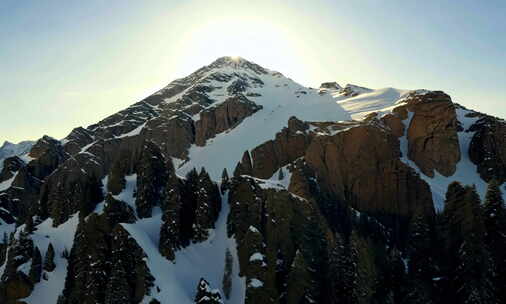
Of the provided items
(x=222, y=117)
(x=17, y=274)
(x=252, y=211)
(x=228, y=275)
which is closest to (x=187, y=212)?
(x=252, y=211)

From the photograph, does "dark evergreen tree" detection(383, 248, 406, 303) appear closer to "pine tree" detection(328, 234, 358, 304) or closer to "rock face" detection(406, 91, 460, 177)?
"pine tree" detection(328, 234, 358, 304)

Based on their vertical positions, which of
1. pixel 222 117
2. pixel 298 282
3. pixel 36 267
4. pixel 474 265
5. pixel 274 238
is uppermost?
pixel 222 117

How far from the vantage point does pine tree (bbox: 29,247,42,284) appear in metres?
73.2

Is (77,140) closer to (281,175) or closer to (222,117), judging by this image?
(222,117)

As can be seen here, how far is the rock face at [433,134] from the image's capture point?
350 feet

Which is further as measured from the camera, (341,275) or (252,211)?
(252,211)

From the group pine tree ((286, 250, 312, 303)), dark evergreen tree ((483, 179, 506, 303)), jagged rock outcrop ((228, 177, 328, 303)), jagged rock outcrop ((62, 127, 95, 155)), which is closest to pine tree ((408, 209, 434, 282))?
dark evergreen tree ((483, 179, 506, 303))

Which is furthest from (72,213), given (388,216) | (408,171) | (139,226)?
(408,171)

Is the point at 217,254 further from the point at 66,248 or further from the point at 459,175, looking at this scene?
the point at 459,175

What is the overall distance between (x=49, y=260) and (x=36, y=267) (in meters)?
2.34

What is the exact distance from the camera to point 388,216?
294 feet

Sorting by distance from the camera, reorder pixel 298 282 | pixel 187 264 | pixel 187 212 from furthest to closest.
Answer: pixel 187 212, pixel 187 264, pixel 298 282

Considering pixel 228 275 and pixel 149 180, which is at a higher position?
pixel 149 180

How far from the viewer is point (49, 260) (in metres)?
75.8
